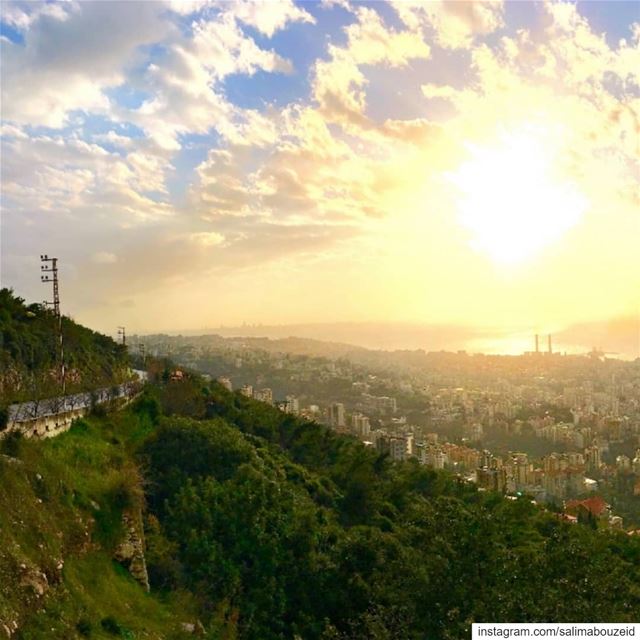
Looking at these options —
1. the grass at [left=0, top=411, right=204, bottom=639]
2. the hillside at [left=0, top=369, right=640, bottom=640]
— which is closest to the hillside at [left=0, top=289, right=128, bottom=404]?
the hillside at [left=0, top=369, right=640, bottom=640]

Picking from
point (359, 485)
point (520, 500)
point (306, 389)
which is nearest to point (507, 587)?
point (359, 485)

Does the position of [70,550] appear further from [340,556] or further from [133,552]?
[340,556]

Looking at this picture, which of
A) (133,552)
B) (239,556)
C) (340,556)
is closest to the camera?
(133,552)

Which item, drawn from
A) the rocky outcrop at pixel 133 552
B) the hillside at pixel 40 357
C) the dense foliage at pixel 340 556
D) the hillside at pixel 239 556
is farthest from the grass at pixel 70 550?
the hillside at pixel 40 357

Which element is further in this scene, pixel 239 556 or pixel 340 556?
pixel 239 556

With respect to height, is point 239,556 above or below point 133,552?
below

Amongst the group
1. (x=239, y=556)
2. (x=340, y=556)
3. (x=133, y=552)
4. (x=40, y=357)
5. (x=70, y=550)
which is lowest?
(x=239, y=556)

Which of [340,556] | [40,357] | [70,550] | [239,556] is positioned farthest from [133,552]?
[40,357]
